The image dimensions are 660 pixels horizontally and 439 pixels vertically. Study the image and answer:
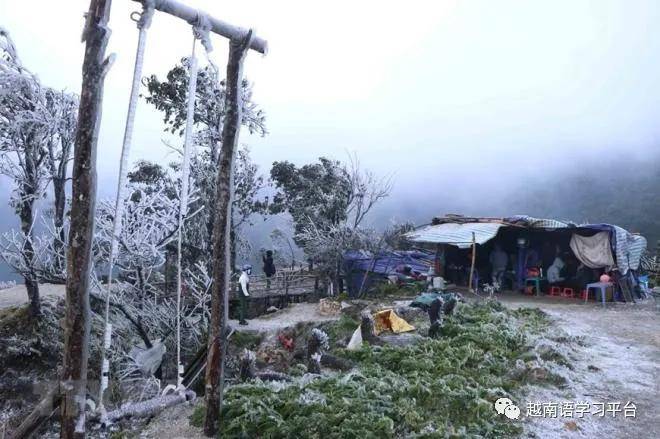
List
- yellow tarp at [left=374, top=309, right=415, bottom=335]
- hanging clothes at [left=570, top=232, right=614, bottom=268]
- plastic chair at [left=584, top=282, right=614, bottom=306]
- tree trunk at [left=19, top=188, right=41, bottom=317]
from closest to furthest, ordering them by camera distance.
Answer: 1. yellow tarp at [left=374, top=309, right=415, bottom=335]
2. tree trunk at [left=19, top=188, right=41, bottom=317]
3. plastic chair at [left=584, top=282, right=614, bottom=306]
4. hanging clothes at [left=570, top=232, right=614, bottom=268]

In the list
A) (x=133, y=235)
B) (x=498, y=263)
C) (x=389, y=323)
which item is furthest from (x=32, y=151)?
(x=498, y=263)

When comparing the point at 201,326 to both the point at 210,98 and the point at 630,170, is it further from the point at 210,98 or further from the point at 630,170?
the point at 630,170

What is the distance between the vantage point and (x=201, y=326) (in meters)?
10.5

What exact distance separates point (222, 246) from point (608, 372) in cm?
587

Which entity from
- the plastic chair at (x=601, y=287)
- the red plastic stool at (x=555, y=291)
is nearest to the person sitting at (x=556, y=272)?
the red plastic stool at (x=555, y=291)

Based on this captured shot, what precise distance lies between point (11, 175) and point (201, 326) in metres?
5.99

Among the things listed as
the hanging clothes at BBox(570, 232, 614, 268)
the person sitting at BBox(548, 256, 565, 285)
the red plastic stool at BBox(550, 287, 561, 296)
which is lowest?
the red plastic stool at BBox(550, 287, 561, 296)

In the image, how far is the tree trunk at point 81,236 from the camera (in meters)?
3.60

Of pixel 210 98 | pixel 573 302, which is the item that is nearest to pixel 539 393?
pixel 573 302

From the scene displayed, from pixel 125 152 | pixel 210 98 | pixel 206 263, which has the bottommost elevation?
pixel 206 263

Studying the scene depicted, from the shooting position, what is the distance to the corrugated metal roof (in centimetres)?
1398

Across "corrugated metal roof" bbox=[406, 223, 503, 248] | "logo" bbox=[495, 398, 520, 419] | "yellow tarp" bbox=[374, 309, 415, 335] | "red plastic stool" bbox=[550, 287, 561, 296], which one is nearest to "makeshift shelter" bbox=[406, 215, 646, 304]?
"corrugated metal roof" bbox=[406, 223, 503, 248]

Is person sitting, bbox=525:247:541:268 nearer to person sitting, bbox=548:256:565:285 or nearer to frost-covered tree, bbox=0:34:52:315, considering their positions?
person sitting, bbox=548:256:565:285

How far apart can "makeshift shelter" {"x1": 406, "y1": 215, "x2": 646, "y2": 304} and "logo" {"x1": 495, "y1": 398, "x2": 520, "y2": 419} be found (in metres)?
8.89
